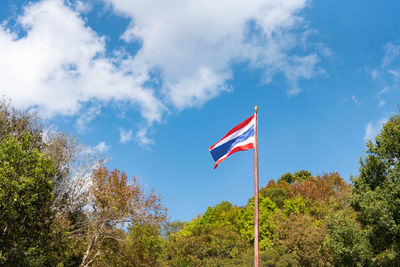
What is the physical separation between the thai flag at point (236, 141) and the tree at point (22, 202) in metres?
9.96

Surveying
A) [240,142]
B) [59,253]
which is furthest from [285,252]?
[240,142]

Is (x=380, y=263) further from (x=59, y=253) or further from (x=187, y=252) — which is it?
(x=187, y=252)

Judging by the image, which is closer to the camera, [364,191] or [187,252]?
[364,191]

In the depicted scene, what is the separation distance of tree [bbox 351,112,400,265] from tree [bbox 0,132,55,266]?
21.3m

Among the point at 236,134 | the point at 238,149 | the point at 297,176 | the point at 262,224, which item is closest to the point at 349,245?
the point at 238,149

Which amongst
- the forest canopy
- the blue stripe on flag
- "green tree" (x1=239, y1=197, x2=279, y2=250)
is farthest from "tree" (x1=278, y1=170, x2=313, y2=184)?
the blue stripe on flag

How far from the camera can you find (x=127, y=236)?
3109 cm

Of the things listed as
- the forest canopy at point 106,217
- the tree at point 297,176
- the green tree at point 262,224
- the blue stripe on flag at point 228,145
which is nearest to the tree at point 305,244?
the forest canopy at point 106,217

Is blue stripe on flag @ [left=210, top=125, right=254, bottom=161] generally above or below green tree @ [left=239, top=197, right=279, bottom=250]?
below

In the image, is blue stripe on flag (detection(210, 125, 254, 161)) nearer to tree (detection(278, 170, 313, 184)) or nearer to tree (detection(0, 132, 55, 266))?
tree (detection(0, 132, 55, 266))

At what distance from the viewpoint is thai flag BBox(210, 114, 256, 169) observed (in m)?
16.0

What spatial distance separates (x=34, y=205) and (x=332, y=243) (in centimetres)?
2235

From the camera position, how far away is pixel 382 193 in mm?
25516

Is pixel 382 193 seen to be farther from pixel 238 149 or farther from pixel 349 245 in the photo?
pixel 238 149
